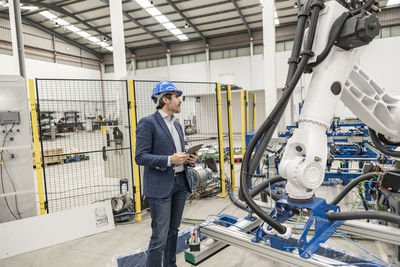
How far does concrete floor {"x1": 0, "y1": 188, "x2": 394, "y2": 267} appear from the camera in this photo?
2992mm

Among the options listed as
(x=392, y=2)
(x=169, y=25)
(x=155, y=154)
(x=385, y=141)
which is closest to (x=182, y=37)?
(x=169, y=25)

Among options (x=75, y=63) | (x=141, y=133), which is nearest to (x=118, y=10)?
(x=141, y=133)

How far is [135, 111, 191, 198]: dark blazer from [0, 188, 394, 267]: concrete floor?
46.9 inches

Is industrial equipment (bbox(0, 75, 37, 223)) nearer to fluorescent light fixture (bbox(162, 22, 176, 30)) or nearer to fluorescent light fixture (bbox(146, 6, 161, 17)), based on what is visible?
fluorescent light fixture (bbox(146, 6, 161, 17))

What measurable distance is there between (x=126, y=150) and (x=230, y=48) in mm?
14693

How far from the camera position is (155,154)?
2.30 meters

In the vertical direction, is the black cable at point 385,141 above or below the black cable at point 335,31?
below

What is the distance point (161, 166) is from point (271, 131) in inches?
39.5

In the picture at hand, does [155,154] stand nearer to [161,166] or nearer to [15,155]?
[161,166]

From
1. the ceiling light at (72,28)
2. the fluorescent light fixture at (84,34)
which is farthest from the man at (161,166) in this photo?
the fluorescent light fixture at (84,34)

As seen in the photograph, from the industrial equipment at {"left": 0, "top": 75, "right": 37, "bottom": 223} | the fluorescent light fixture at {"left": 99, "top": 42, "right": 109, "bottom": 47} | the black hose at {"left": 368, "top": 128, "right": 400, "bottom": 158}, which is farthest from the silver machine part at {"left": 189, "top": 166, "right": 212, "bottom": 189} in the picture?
the fluorescent light fixture at {"left": 99, "top": 42, "right": 109, "bottom": 47}

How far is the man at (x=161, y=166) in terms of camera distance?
7.24 feet

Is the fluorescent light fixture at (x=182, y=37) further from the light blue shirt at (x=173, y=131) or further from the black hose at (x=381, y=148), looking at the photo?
the black hose at (x=381, y=148)

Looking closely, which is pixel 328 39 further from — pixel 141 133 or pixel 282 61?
pixel 282 61
